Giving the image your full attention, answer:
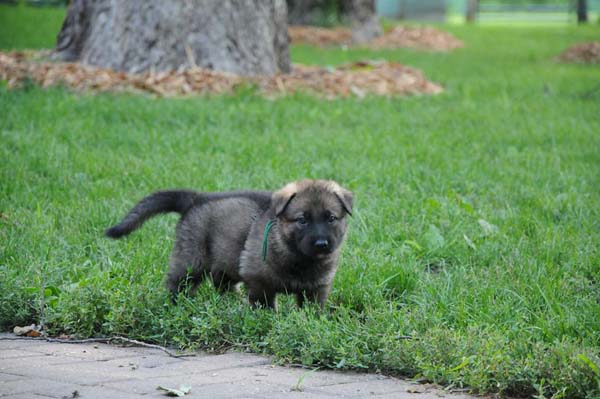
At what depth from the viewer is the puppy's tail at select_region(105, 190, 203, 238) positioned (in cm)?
511

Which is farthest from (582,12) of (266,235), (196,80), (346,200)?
(266,235)

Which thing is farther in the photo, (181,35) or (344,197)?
(181,35)

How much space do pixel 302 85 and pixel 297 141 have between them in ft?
9.90

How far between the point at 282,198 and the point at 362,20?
65.0 feet

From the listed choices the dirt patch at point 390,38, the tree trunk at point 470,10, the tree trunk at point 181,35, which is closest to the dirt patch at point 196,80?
the tree trunk at point 181,35

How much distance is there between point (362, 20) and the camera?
24.2 meters

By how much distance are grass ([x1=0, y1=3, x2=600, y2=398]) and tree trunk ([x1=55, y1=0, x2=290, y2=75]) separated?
110cm

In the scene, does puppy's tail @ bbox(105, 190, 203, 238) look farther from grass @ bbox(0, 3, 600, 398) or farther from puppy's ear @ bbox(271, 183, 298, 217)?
puppy's ear @ bbox(271, 183, 298, 217)

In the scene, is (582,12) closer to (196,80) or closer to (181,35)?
(181,35)

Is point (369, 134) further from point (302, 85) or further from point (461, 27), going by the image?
point (461, 27)

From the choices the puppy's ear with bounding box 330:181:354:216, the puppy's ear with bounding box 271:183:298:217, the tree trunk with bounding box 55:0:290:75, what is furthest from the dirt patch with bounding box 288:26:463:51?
the puppy's ear with bounding box 271:183:298:217

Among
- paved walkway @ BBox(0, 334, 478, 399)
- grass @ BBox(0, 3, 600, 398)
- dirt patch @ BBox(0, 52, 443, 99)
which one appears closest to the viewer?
paved walkway @ BBox(0, 334, 478, 399)

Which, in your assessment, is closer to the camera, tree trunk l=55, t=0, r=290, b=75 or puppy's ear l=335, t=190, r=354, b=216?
puppy's ear l=335, t=190, r=354, b=216

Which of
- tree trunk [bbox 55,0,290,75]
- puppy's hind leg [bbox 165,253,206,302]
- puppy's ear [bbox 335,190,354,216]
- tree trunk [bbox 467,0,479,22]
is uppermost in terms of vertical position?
tree trunk [bbox 55,0,290,75]
